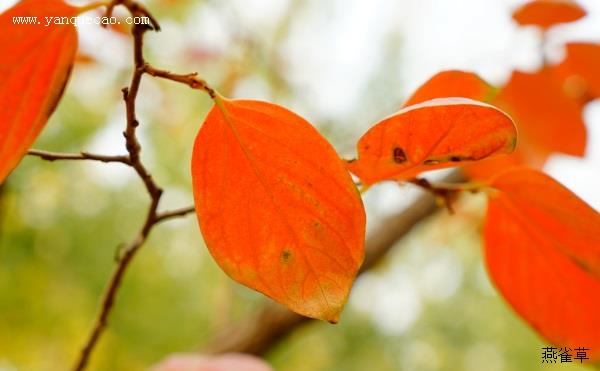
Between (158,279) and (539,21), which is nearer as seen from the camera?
(539,21)

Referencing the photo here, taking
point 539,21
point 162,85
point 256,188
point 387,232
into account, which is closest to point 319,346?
point 162,85

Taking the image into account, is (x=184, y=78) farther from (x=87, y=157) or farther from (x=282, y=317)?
(x=282, y=317)

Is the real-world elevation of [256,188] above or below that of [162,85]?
below

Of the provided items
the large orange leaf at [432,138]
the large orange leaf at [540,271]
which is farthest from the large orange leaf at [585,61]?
the large orange leaf at [432,138]

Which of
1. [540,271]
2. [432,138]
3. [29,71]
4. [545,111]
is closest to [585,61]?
[545,111]

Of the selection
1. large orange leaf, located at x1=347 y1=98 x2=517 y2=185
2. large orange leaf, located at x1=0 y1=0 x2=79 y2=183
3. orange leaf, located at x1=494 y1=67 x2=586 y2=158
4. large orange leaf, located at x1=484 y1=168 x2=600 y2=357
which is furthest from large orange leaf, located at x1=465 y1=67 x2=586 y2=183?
large orange leaf, located at x1=0 y1=0 x2=79 y2=183

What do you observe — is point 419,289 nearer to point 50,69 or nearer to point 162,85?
point 162,85

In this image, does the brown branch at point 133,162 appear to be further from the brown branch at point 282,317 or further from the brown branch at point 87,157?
the brown branch at point 282,317
